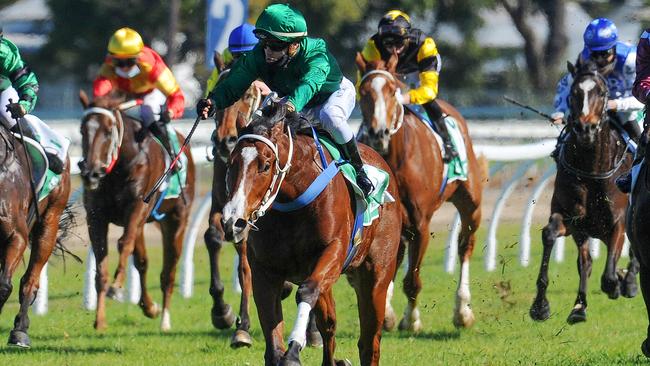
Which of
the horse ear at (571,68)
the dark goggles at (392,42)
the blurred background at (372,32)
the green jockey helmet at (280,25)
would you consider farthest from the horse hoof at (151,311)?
the blurred background at (372,32)

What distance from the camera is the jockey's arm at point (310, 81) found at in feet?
19.9

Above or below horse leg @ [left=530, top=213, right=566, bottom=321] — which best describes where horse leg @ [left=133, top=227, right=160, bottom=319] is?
below

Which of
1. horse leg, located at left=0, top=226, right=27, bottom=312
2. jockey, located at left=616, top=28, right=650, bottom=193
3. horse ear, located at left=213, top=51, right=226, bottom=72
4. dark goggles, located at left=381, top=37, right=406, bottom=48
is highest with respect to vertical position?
jockey, located at left=616, top=28, right=650, bottom=193

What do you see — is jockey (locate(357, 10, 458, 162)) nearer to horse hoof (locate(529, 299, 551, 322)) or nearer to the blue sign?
horse hoof (locate(529, 299, 551, 322))

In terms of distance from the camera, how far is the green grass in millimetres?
7824

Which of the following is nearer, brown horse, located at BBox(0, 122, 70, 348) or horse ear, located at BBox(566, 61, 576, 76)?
brown horse, located at BBox(0, 122, 70, 348)

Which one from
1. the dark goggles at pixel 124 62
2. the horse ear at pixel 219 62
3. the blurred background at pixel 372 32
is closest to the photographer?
the horse ear at pixel 219 62

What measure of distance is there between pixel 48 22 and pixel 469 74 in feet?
33.8

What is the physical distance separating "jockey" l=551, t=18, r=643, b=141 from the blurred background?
17.1 meters

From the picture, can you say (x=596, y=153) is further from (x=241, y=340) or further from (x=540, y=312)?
(x=241, y=340)

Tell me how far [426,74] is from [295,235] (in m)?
3.79

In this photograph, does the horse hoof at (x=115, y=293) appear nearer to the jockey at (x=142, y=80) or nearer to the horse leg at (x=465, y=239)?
the jockey at (x=142, y=80)

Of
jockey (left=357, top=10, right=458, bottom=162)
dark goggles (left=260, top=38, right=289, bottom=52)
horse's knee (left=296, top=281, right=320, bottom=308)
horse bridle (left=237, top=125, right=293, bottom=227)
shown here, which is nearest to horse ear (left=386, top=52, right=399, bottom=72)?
jockey (left=357, top=10, right=458, bottom=162)

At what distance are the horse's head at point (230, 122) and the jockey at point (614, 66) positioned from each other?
6.61 feet
